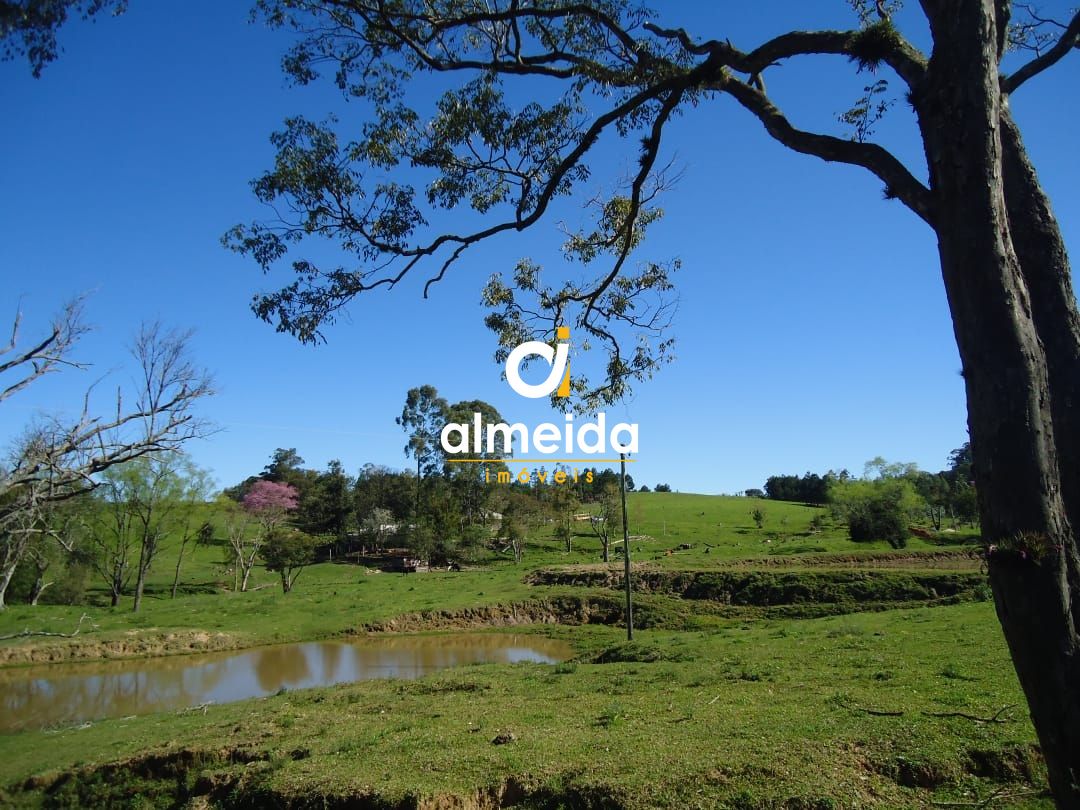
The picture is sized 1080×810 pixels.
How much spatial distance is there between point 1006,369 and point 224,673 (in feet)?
78.6

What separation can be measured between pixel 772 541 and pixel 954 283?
4505cm

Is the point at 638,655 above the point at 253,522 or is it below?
below

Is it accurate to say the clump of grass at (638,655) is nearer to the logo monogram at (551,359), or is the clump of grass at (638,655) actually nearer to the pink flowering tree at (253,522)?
A: the logo monogram at (551,359)

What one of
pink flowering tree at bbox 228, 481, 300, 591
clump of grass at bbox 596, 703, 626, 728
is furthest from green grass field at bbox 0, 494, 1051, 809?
pink flowering tree at bbox 228, 481, 300, 591

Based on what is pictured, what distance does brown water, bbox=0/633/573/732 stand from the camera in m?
17.6

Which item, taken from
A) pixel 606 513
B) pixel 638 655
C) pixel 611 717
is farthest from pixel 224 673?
pixel 606 513

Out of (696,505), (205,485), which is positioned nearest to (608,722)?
(205,485)

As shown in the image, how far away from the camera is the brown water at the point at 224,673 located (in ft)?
57.8

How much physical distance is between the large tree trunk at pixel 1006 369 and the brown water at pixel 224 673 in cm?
1733

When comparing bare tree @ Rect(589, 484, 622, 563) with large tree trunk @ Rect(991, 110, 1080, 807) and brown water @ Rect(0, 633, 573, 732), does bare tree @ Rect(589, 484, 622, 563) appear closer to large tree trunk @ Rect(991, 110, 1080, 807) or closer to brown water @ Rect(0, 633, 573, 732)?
brown water @ Rect(0, 633, 573, 732)

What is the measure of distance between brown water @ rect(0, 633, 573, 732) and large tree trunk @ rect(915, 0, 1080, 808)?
682 inches

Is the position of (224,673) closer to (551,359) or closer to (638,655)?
(638,655)

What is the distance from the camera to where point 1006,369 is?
2.91 metres

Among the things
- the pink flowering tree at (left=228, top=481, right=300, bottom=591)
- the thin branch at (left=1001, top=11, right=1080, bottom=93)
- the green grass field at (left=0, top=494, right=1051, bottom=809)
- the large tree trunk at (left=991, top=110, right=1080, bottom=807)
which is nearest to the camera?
the large tree trunk at (left=991, top=110, right=1080, bottom=807)
